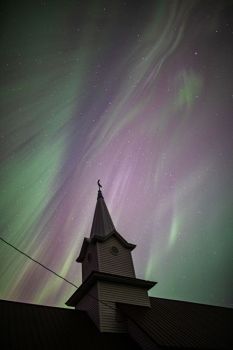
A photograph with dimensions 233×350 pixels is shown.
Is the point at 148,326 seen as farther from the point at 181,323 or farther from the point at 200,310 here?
the point at 200,310

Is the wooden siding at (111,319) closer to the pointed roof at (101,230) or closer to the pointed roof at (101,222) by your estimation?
the pointed roof at (101,230)

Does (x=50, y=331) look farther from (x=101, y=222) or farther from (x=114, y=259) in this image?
(x=101, y=222)

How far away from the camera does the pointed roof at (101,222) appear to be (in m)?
24.5

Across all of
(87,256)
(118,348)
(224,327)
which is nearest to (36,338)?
(118,348)

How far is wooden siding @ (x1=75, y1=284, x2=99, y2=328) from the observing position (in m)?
18.5

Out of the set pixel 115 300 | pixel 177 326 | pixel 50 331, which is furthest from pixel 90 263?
pixel 177 326

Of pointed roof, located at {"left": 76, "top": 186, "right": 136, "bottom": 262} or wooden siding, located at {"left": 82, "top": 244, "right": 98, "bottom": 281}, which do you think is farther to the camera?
pointed roof, located at {"left": 76, "top": 186, "right": 136, "bottom": 262}

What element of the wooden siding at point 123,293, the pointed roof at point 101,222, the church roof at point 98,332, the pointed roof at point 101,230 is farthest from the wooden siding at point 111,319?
the pointed roof at point 101,222

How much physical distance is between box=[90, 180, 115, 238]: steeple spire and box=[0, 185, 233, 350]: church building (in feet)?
0.40

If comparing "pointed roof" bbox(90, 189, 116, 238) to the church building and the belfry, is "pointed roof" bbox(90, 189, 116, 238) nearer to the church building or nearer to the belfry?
the belfry

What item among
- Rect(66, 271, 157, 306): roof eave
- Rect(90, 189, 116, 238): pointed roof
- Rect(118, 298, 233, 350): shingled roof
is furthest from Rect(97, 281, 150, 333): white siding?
Rect(90, 189, 116, 238): pointed roof

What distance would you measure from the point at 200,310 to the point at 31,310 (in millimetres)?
16451

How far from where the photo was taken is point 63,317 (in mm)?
17969

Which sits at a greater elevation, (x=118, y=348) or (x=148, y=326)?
(x=148, y=326)
